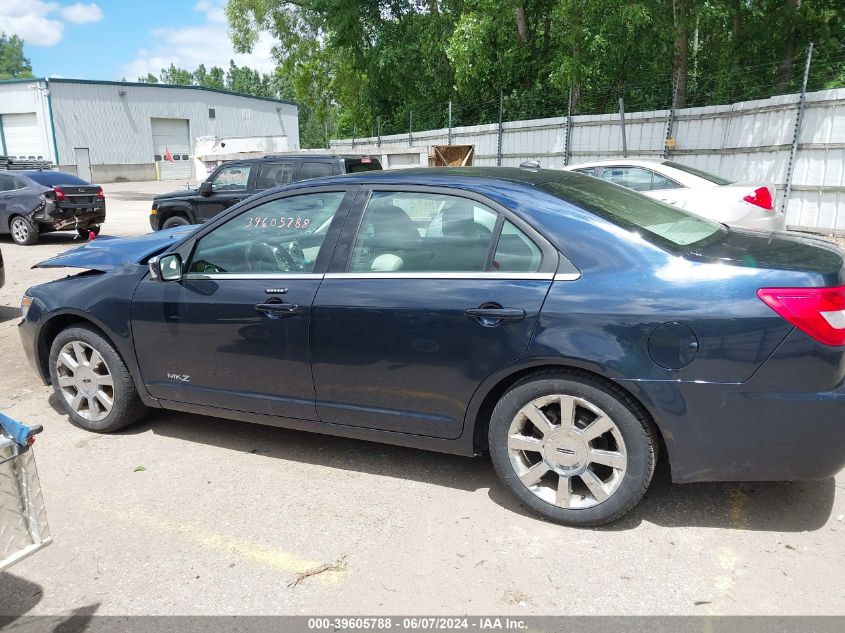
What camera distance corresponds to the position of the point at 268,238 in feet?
13.2

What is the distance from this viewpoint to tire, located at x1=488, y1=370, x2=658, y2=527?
300 centimetres

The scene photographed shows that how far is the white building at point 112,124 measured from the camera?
3956cm

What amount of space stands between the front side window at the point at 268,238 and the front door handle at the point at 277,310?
25cm

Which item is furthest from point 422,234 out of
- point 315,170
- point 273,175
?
point 273,175

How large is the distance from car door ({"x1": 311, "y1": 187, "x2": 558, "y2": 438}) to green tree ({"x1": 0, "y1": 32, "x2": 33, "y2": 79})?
152810 mm

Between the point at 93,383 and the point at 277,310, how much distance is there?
162 centimetres

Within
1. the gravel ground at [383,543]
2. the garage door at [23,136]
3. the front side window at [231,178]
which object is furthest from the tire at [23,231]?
the garage door at [23,136]

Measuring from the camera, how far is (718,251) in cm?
310

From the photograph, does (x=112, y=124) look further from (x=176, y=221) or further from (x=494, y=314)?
(x=494, y=314)

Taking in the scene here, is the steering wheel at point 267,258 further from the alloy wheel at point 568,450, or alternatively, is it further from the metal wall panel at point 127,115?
the metal wall panel at point 127,115

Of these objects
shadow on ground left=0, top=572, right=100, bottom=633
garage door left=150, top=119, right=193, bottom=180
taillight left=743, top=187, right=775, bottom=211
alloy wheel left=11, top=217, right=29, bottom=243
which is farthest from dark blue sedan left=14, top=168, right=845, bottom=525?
garage door left=150, top=119, right=193, bottom=180

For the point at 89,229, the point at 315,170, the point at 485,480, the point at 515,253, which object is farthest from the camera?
the point at 89,229

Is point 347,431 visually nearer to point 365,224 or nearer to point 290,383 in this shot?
point 290,383

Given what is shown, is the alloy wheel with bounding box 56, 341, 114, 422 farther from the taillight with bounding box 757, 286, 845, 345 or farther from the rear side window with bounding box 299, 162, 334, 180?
the rear side window with bounding box 299, 162, 334, 180
